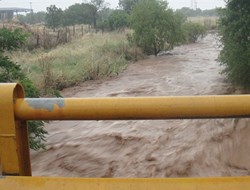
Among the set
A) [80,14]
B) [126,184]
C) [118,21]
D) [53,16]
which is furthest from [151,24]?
[80,14]

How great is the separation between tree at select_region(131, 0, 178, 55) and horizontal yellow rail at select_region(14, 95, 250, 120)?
2008cm

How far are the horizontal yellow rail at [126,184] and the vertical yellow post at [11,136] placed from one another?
10cm

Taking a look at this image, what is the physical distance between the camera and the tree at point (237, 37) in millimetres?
9984

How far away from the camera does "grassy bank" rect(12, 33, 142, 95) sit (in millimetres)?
12802

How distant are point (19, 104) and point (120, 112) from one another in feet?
1.70

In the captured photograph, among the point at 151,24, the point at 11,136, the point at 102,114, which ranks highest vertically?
the point at 151,24

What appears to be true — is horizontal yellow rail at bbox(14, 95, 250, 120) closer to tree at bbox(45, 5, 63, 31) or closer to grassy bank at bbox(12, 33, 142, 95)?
grassy bank at bbox(12, 33, 142, 95)

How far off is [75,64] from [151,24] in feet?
23.8

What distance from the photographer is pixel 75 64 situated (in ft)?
53.9

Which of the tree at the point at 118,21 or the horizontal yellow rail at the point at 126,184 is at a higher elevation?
the tree at the point at 118,21

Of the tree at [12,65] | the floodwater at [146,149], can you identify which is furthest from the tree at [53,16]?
the tree at [12,65]

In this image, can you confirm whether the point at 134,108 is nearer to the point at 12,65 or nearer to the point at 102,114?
the point at 102,114

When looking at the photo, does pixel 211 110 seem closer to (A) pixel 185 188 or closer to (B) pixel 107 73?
(A) pixel 185 188

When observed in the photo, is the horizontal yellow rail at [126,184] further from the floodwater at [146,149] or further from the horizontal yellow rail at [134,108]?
the floodwater at [146,149]
